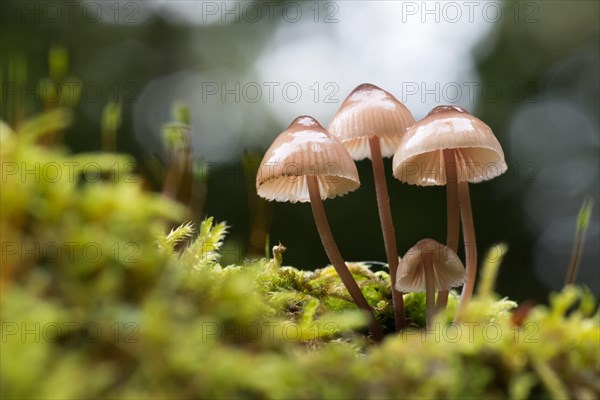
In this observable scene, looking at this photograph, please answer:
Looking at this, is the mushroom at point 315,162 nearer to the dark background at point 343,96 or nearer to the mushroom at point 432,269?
the mushroom at point 432,269

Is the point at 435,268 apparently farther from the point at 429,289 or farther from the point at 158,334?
the point at 158,334

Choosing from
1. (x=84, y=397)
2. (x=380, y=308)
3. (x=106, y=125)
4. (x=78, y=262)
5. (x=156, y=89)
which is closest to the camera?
(x=84, y=397)

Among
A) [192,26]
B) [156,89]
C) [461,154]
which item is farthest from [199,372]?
[192,26]

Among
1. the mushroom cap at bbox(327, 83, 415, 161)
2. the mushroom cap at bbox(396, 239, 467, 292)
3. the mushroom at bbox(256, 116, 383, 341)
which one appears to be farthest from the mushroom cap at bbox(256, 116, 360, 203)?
the mushroom cap at bbox(396, 239, 467, 292)

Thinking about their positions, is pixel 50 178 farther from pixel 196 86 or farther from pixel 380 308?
pixel 196 86

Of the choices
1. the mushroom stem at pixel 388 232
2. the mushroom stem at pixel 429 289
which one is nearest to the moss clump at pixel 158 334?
the mushroom stem at pixel 429 289

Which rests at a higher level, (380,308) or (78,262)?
(78,262)
